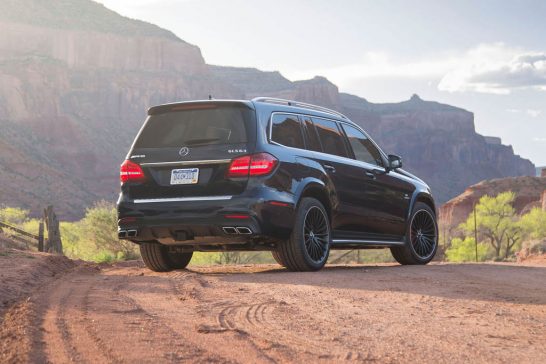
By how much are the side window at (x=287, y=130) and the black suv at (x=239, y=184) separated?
14 millimetres

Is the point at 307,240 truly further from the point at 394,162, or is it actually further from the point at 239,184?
the point at 394,162

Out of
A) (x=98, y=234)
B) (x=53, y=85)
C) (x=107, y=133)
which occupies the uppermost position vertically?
(x=53, y=85)

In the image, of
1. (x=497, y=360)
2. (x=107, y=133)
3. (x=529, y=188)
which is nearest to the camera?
(x=497, y=360)

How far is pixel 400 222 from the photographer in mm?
11031

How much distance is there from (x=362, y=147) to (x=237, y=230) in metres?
3.07

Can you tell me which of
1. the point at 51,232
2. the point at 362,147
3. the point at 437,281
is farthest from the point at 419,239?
the point at 51,232

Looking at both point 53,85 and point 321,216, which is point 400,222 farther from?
point 53,85

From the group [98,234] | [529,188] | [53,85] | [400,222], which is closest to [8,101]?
[53,85]

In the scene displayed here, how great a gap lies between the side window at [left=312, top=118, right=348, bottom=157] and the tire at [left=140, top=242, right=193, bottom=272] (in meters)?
2.33

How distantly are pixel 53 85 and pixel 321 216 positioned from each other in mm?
128359

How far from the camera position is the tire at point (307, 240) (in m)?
8.73

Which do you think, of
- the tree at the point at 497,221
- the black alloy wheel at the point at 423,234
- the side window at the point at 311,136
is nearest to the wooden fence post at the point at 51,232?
the black alloy wheel at the point at 423,234

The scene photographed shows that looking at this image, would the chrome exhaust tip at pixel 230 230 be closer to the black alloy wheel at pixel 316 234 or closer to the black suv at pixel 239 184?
the black suv at pixel 239 184

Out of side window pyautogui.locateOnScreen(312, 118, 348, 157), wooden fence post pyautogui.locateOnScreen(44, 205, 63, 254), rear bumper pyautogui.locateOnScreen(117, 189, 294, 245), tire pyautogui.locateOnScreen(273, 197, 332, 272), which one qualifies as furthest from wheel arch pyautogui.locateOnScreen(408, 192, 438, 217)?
wooden fence post pyautogui.locateOnScreen(44, 205, 63, 254)
